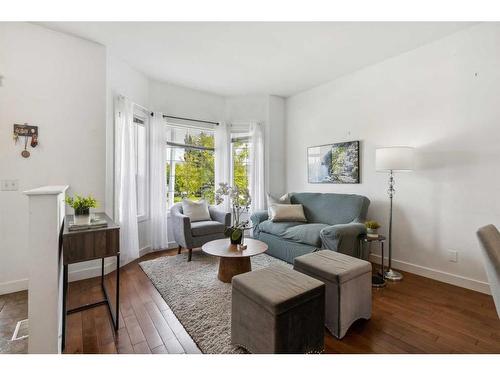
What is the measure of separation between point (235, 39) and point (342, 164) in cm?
229

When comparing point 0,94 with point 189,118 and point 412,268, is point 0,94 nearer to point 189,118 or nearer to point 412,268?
point 189,118

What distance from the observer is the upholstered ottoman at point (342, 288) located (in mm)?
1691

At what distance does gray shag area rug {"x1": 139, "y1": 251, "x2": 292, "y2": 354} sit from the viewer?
170 centimetres

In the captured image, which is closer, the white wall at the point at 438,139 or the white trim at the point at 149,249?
the white wall at the point at 438,139

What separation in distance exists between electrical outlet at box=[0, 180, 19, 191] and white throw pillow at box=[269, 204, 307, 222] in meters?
3.01

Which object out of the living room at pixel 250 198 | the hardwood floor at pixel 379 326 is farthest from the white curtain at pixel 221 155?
the hardwood floor at pixel 379 326

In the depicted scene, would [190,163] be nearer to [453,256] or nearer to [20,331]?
[20,331]

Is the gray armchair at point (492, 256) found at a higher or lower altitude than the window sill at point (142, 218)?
higher

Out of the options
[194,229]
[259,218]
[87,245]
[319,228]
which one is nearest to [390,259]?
[319,228]

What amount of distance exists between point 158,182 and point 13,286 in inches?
78.1

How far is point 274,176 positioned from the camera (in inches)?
180

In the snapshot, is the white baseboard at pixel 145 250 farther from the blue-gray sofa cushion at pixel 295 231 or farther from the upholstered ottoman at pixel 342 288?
the upholstered ottoman at pixel 342 288

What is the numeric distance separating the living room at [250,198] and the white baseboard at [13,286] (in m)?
0.01
